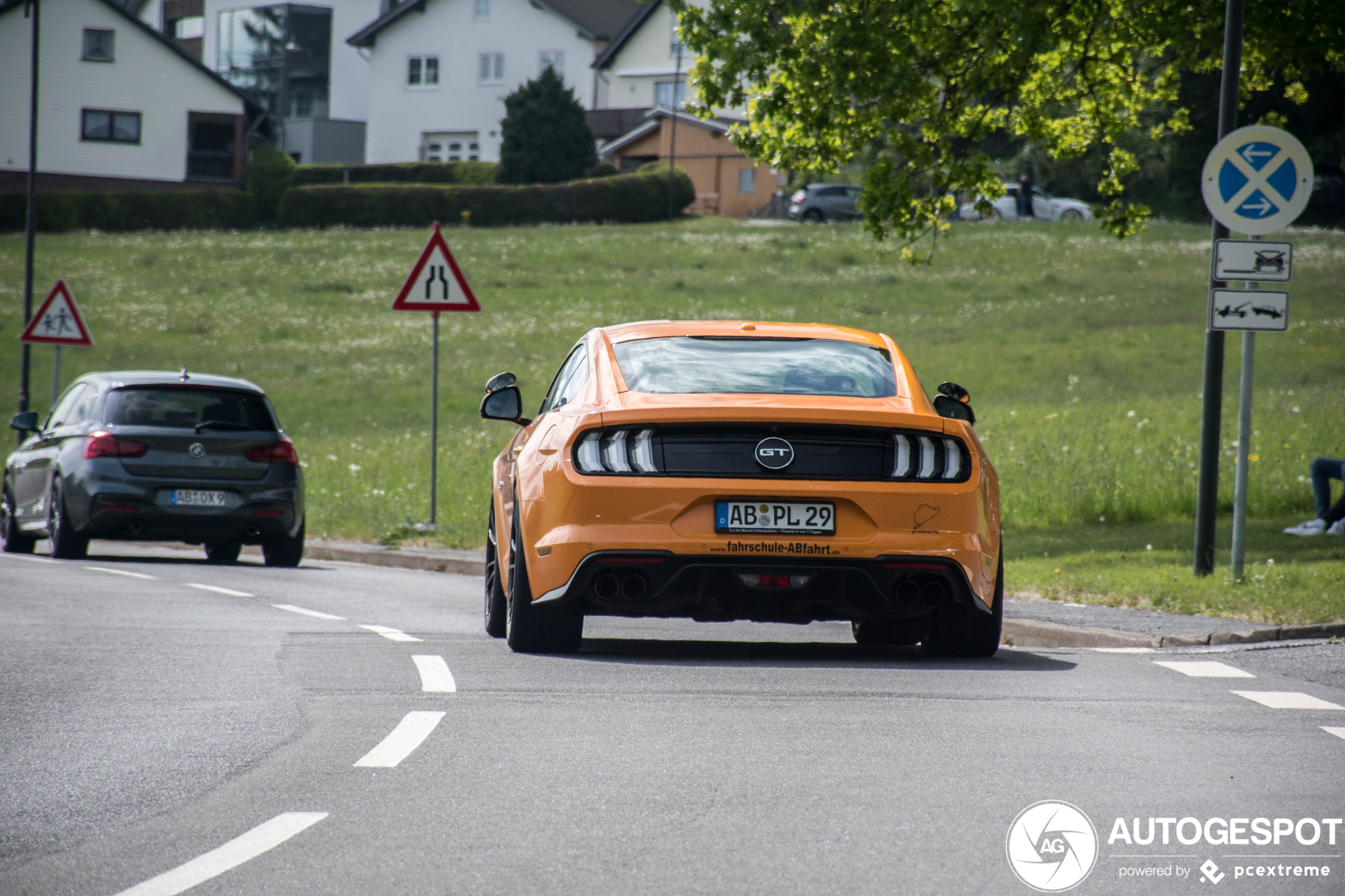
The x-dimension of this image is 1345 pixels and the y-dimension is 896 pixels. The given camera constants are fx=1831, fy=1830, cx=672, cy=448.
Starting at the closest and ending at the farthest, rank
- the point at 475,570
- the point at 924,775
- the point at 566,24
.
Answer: the point at 924,775
the point at 475,570
the point at 566,24

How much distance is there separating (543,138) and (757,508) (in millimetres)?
63468

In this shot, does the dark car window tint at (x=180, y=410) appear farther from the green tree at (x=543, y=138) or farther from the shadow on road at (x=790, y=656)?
the green tree at (x=543, y=138)

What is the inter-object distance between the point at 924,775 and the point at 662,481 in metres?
2.43

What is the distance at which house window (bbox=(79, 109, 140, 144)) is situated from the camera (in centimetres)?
7588

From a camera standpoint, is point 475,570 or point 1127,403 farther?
point 1127,403

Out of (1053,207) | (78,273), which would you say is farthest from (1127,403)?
(1053,207)

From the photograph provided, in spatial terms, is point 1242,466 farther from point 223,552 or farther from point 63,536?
point 223,552

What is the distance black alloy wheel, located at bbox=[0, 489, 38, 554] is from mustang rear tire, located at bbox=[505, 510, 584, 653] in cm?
1025

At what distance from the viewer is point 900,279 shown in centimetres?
4978

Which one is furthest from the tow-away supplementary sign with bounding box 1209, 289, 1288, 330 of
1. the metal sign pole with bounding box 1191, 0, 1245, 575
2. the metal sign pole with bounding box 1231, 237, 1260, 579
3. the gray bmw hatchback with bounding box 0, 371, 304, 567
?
the gray bmw hatchback with bounding box 0, 371, 304, 567

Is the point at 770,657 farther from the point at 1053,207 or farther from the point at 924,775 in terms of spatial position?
the point at 1053,207

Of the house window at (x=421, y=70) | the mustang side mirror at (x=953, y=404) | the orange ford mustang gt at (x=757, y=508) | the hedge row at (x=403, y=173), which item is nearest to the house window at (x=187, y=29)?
the house window at (x=421, y=70)

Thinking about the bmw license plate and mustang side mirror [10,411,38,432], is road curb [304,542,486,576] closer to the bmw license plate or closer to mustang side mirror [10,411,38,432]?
mustang side mirror [10,411,38,432]

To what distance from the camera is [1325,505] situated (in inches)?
613
